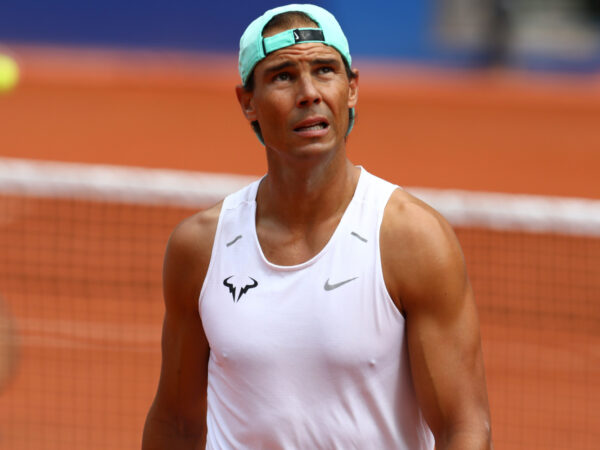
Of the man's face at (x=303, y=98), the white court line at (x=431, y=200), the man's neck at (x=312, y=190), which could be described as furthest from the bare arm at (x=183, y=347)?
the white court line at (x=431, y=200)

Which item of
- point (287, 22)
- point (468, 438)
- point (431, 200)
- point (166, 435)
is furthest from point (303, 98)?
point (431, 200)

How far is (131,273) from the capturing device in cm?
1129

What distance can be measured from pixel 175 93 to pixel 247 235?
63.8 ft

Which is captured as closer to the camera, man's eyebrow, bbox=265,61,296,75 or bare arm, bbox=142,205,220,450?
man's eyebrow, bbox=265,61,296,75

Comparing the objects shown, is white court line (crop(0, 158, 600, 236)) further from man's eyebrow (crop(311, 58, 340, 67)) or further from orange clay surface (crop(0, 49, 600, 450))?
man's eyebrow (crop(311, 58, 340, 67))

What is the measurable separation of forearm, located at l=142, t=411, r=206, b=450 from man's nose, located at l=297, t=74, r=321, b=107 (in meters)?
1.23

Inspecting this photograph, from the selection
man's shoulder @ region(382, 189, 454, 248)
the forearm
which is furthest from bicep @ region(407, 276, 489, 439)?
the forearm

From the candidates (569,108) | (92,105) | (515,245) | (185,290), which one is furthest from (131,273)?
(569,108)

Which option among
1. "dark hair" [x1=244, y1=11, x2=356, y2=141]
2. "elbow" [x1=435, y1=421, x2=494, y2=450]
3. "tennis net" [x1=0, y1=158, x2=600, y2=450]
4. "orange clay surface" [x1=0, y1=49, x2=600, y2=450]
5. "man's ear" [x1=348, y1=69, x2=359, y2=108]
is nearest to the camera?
"elbow" [x1=435, y1=421, x2=494, y2=450]

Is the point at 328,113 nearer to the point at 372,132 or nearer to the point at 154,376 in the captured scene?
the point at 154,376

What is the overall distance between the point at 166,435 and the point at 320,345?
0.83 metres

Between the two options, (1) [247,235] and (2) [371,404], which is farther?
(1) [247,235]

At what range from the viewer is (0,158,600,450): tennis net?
8.09 metres

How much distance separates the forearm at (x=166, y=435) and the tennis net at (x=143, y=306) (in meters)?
4.20
